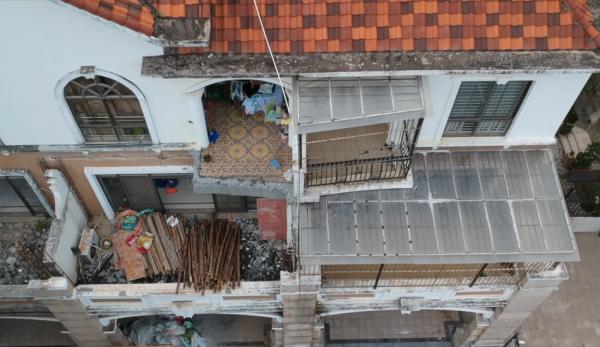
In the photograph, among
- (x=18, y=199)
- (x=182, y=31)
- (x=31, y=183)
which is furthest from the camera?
(x=18, y=199)

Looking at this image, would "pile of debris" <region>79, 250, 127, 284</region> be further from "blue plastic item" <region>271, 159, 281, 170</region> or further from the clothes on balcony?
the clothes on balcony

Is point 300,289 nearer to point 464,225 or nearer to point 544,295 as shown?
point 464,225

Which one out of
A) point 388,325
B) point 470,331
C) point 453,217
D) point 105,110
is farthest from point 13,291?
point 470,331

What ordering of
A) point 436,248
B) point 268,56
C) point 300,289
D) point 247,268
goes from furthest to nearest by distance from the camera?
point 247,268
point 300,289
point 436,248
point 268,56

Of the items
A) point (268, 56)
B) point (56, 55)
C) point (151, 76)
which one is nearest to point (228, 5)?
point (268, 56)

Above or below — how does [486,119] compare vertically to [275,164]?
above

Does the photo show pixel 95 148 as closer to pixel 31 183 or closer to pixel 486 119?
pixel 31 183

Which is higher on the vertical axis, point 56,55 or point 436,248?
point 56,55
